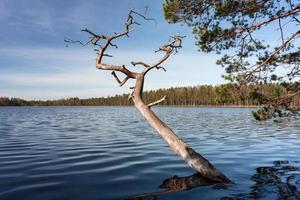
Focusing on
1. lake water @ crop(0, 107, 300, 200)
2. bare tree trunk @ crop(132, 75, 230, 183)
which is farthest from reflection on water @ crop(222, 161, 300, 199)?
bare tree trunk @ crop(132, 75, 230, 183)

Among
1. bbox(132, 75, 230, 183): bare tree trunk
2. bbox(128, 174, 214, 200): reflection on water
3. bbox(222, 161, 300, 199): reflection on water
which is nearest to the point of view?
bbox(222, 161, 300, 199): reflection on water

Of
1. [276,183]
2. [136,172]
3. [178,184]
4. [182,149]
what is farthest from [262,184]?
[136,172]

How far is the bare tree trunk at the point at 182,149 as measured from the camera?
13.5 metres

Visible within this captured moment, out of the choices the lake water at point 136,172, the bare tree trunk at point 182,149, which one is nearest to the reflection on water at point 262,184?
the lake water at point 136,172

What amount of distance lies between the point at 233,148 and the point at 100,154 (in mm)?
8721

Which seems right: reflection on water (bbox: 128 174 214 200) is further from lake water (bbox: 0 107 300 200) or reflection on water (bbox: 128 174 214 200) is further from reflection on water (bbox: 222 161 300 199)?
reflection on water (bbox: 222 161 300 199)

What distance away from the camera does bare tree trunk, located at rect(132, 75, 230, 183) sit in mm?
13477

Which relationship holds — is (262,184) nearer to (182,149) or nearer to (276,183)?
(276,183)

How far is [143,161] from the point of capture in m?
18.1

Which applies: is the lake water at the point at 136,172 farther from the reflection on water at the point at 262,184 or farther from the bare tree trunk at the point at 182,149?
the bare tree trunk at the point at 182,149

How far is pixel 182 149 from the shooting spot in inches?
554

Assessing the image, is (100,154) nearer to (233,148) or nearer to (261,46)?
(233,148)

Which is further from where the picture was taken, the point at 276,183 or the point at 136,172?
the point at 136,172

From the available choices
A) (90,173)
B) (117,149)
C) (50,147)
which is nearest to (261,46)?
(90,173)
